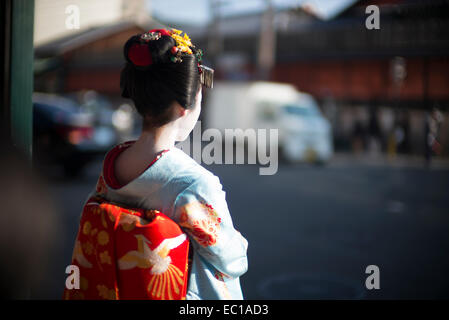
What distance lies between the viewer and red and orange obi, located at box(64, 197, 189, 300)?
1319mm

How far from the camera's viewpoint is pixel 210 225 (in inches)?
53.4

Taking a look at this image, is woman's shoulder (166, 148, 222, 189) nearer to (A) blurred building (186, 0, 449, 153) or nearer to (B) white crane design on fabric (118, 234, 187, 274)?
(B) white crane design on fabric (118, 234, 187, 274)

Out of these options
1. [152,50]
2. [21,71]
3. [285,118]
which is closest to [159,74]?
[152,50]

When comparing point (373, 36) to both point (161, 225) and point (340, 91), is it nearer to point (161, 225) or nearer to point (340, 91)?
point (340, 91)

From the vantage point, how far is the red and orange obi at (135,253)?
1319mm

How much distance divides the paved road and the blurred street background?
0.02 metres

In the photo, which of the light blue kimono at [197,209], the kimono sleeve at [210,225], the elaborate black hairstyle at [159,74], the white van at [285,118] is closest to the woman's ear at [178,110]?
the elaborate black hairstyle at [159,74]

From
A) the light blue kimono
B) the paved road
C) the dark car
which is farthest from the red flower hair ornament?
the dark car

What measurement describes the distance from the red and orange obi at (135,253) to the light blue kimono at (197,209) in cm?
4

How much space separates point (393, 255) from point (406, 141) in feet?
55.9

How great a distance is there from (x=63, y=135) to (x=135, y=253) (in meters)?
7.66

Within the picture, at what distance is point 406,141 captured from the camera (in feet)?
66.3

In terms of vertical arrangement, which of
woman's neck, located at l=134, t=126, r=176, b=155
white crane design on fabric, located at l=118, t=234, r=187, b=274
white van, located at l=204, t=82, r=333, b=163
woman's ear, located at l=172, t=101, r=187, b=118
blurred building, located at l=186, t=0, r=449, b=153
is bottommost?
white crane design on fabric, located at l=118, t=234, r=187, b=274

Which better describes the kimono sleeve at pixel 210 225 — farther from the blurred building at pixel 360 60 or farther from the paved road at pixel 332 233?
the blurred building at pixel 360 60
